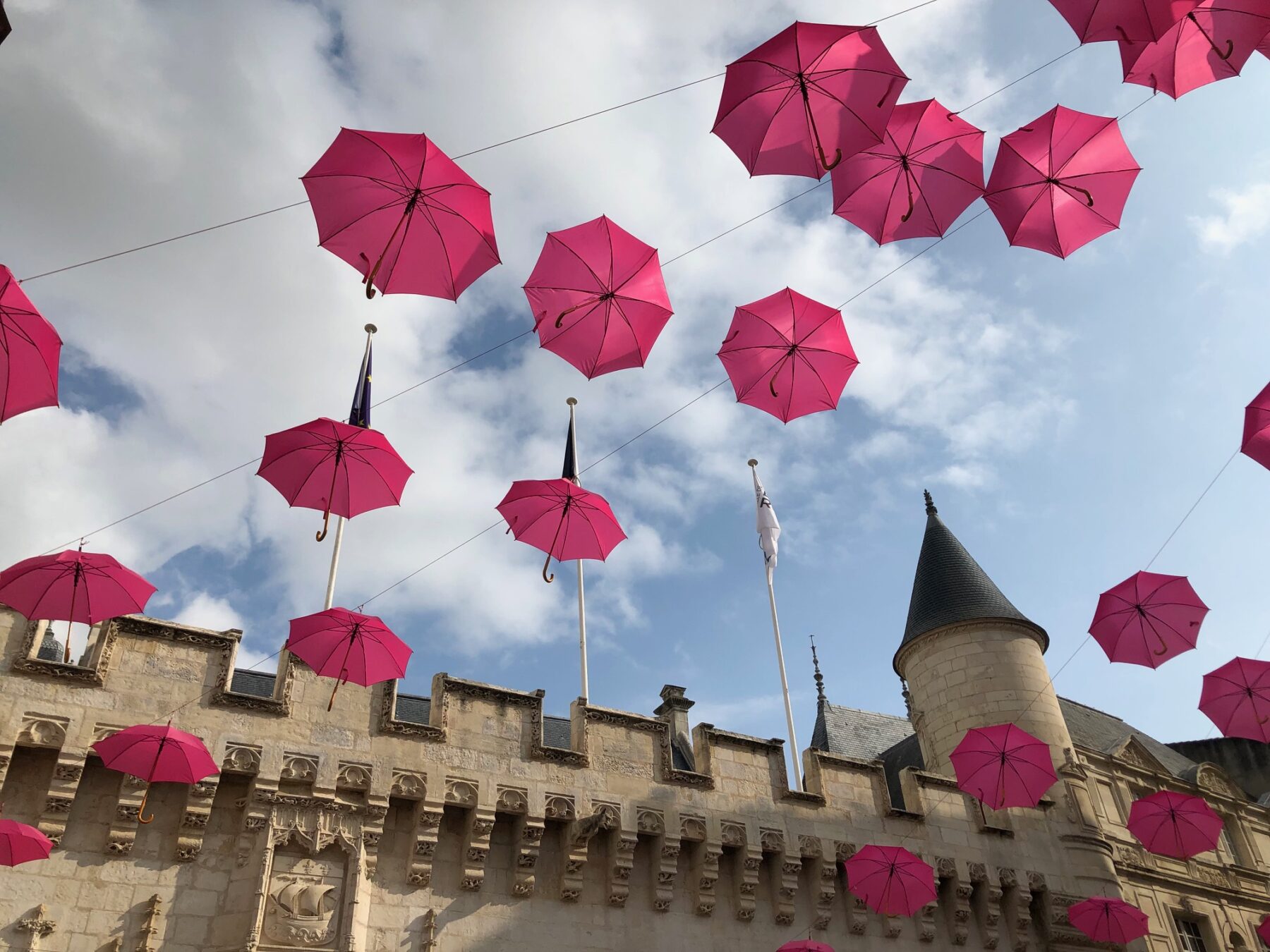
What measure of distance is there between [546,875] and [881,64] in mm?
12654

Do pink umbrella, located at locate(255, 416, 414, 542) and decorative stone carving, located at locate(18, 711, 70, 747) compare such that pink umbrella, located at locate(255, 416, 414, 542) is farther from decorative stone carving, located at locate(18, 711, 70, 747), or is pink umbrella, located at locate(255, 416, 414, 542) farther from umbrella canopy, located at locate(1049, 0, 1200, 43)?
umbrella canopy, located at locate(1049, 0, 1200, 43)

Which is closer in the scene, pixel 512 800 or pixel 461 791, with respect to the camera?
pixel 461 791

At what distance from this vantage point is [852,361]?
13438 mm

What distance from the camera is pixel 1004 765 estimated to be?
17.6m

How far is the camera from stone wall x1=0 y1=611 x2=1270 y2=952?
12.8 meters

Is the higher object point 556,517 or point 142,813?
point 556,517

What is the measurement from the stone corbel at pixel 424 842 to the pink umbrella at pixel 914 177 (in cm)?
1030

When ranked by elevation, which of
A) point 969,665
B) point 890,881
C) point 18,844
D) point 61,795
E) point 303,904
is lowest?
point 303,904

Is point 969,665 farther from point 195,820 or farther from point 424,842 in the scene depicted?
point 195,820

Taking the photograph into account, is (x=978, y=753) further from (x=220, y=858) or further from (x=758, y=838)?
(x=220, y=858)

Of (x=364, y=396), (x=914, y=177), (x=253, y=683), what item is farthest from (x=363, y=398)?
(x=914, y=177)

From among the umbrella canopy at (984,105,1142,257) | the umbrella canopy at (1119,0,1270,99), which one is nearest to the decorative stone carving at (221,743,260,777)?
the umbrella canopy at (984,105,1142,257)

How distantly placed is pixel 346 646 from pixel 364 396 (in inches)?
271

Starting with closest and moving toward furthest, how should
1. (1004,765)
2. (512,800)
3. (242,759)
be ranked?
1. (242,759)
2. (512,800)
3. (1004,765)
